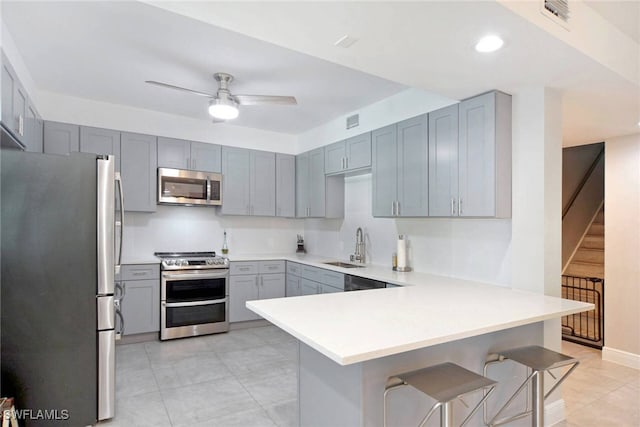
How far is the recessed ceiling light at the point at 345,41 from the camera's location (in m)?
1.93

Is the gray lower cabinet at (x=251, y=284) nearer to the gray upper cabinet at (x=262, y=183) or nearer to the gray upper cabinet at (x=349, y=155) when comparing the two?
the gray upper cabinet at (x=262, y=183)

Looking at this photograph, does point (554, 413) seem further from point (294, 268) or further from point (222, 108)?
point (222, 108)

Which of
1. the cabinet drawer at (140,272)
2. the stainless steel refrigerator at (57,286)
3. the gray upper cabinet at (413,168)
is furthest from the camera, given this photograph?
the cabinet drawer at (140,272)

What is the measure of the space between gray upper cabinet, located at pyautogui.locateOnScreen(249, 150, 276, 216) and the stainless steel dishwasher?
1.94m

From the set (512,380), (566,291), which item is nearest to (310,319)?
(512,380)

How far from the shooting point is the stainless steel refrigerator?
2248 millimetres

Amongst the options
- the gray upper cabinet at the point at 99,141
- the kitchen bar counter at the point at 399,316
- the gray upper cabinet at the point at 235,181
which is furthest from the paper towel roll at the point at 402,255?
the gray upper cabinet at the point at 99,141

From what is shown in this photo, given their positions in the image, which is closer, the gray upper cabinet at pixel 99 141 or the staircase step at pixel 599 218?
the gray upper cabinet at pixel 99 141

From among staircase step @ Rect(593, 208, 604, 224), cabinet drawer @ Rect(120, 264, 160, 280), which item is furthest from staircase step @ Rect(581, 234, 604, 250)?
cabinet drawer @ Rect(120, 264, 160, 280)

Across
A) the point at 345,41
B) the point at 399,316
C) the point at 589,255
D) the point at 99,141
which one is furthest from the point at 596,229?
the point at 99,141

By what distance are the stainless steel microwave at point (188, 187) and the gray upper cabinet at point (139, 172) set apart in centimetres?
11

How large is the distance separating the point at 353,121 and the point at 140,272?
3.02 meters

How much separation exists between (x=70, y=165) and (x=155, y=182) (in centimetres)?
205

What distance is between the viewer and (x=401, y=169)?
348cm
